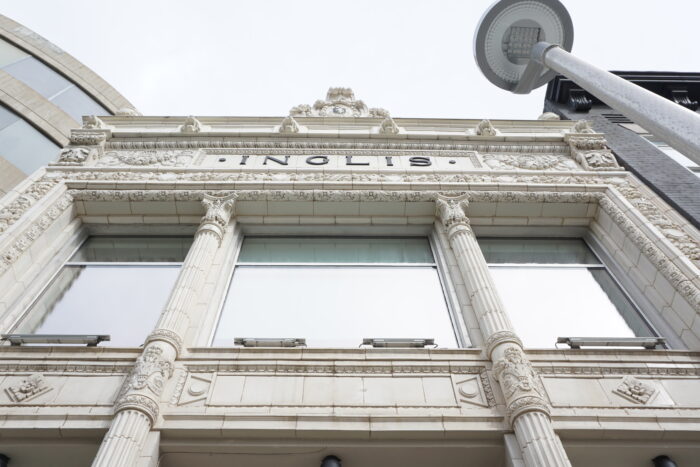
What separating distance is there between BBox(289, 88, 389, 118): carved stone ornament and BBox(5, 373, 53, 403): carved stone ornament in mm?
10610

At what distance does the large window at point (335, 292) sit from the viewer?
30.9 ft

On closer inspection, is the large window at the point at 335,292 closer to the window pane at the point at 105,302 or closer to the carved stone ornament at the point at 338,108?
the window pane at the point at 105,302

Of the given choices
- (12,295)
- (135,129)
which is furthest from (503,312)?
(135,129)

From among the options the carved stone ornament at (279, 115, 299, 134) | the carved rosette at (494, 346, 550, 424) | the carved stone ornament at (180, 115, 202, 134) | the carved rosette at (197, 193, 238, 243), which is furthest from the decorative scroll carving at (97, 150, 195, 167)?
the carved rosette at (494, 346, 550, 424)

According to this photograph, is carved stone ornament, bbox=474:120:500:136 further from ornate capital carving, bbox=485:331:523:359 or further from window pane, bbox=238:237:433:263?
ornate capital carving, bbox=485:331:523:359

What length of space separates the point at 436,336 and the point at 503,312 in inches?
50.8

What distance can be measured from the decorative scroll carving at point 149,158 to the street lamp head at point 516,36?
9.29 m

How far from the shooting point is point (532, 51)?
50.7 feet

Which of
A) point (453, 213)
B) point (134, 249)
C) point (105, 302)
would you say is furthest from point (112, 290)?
point (453, 213)

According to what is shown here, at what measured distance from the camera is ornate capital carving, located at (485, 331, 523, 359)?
7961mm

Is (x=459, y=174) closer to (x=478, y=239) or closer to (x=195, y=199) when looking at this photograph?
(x=478, y=239)

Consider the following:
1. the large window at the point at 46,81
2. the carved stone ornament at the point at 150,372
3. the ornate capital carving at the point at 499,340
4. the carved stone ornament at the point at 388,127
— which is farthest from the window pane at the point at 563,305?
the large window at the point at 46,81

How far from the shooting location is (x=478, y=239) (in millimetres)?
12016

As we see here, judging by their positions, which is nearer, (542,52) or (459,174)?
(459,174)
